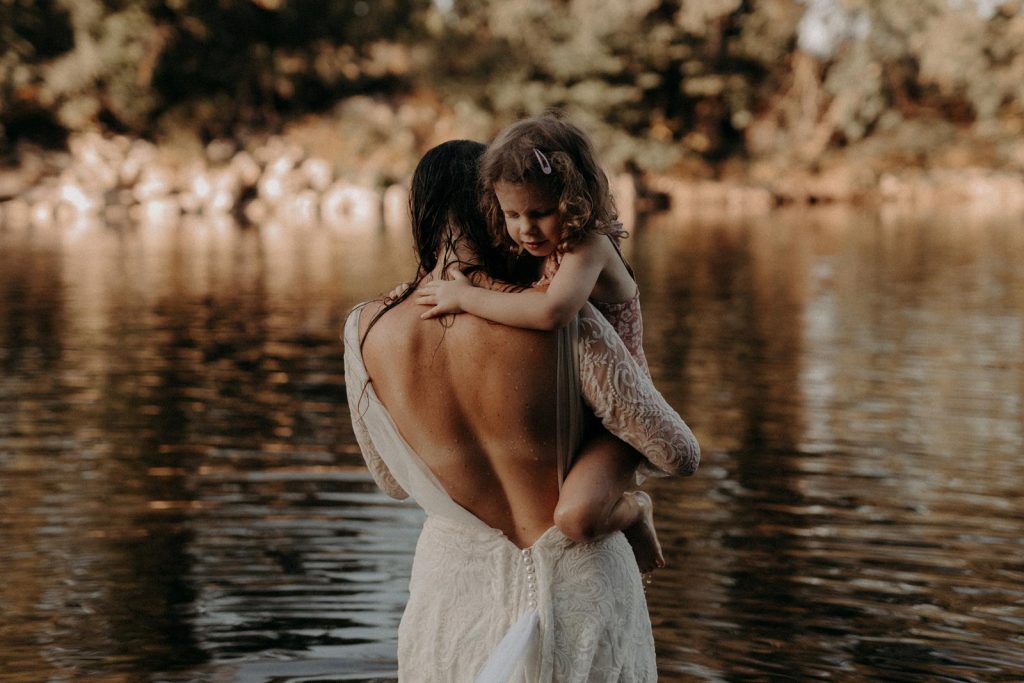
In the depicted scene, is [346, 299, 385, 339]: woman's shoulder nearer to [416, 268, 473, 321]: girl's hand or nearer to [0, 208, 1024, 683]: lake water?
[416, 268, 473, 321]: girl's hand

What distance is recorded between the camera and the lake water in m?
4.41

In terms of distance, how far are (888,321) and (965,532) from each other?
8.17 meters

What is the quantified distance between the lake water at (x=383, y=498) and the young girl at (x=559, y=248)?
2.11 metres

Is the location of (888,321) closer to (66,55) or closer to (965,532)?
(965,532)

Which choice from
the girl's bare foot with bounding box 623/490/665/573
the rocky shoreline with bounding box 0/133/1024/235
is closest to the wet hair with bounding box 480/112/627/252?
the girl's bare foot with bounding box 623/490/665/573

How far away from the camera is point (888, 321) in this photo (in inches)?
542

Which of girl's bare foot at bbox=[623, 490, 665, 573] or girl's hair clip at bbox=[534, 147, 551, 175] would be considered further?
girl's bare foot at bbox=[623, 490, 665, 573]

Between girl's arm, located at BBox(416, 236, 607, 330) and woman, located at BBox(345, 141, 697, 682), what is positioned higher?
girl's arm, located at BBox(416, 236, 607, 330)

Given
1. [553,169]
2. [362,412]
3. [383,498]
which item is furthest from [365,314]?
[383,498]

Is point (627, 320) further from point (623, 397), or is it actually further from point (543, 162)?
point (543, 162)

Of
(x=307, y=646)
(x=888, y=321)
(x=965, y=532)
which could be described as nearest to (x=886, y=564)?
(x=965, y=532)

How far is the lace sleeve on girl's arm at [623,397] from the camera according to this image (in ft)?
6.95

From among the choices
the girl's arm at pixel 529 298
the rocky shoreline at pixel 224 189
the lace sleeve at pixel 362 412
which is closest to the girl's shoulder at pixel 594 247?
the girl's arm at pixel 529 298

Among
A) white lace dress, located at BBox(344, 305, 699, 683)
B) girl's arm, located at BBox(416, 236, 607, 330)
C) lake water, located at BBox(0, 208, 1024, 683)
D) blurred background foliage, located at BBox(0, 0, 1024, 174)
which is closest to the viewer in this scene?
girl's arm, located at BBox(416, 236, 607, 330)
